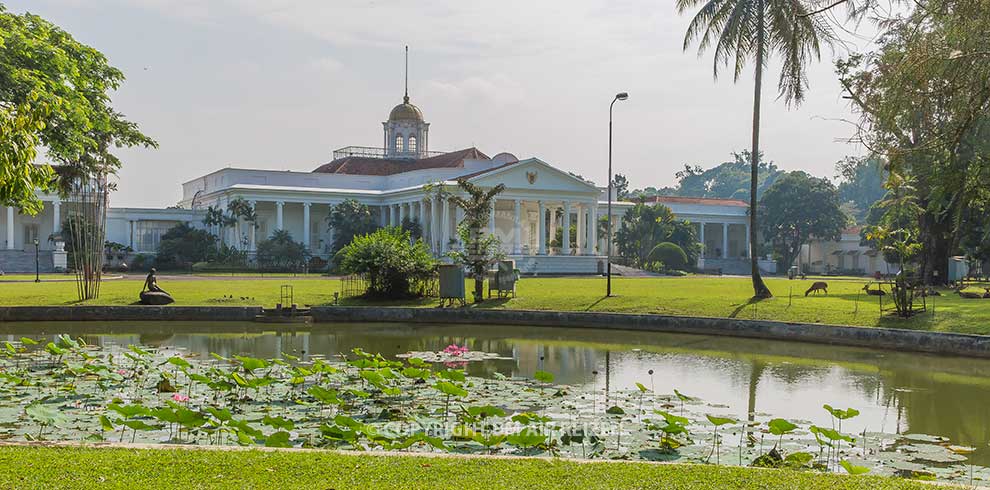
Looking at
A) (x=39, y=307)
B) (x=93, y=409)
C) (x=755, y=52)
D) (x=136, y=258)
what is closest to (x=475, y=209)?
(x=755, y=52)

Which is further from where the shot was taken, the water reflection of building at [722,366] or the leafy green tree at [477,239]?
the leafy green tree at [477,239]

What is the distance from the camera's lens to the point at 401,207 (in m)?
68.8

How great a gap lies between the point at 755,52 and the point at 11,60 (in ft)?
68.7

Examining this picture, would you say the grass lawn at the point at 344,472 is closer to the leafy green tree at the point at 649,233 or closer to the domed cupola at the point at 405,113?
the leafy green tree at the point at 649,233

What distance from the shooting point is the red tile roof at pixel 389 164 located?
249ft

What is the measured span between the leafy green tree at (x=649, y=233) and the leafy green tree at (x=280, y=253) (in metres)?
23.0

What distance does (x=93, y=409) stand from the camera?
10766mm

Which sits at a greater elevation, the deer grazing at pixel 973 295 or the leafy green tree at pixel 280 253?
the leafy green tree at pixel 280 253

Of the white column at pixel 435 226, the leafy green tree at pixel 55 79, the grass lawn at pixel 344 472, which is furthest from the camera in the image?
the white column at pixel 435 226

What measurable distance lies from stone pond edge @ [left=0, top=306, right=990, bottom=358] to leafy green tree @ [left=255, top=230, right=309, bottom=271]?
108 feet

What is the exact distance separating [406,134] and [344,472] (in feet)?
256

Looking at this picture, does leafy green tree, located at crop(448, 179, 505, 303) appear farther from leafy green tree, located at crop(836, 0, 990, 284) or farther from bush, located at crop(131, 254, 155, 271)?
bush, located at crop(131, 254, 155, 271)

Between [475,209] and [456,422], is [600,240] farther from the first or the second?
[456,422]

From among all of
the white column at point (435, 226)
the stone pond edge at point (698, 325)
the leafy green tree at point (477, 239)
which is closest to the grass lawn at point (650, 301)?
the leafy green tree at point (477, 239)
